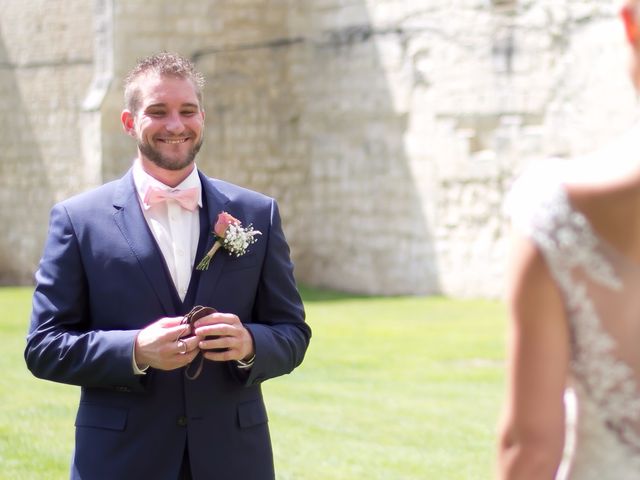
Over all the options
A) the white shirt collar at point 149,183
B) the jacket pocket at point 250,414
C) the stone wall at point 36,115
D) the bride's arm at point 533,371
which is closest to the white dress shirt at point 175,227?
the white shirt collar at point 149,183

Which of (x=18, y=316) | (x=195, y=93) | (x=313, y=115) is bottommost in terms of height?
(x=18, y=316)

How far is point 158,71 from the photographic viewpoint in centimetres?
366

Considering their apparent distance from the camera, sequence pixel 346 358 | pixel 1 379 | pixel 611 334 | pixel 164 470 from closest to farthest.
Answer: pixel 611 334, pixel 164 470, pixel 1 379, pixel 346 358

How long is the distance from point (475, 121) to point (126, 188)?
40.3 ft

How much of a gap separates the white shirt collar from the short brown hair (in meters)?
0.18

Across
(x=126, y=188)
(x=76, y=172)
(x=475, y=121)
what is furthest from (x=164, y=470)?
(x=76, y=172)

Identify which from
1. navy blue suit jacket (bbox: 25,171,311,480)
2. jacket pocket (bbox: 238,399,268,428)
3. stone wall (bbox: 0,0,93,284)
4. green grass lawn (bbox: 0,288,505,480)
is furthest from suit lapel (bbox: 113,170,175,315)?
stone wall (bbox: 0,0,93,284)

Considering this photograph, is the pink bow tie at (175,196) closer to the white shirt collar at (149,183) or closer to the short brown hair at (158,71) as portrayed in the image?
the white shirt collar at (149,183)

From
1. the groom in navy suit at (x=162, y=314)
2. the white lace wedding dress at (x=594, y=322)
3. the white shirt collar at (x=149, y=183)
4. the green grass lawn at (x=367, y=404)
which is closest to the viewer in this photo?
the white lace wedding dress at (x=594, y=322)

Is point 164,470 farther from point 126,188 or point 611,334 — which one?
point 611,334

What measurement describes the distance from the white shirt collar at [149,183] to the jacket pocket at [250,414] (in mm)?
595

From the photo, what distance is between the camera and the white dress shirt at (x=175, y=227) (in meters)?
3.67

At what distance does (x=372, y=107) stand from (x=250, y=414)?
13.5 meters

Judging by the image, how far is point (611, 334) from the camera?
191 cm
